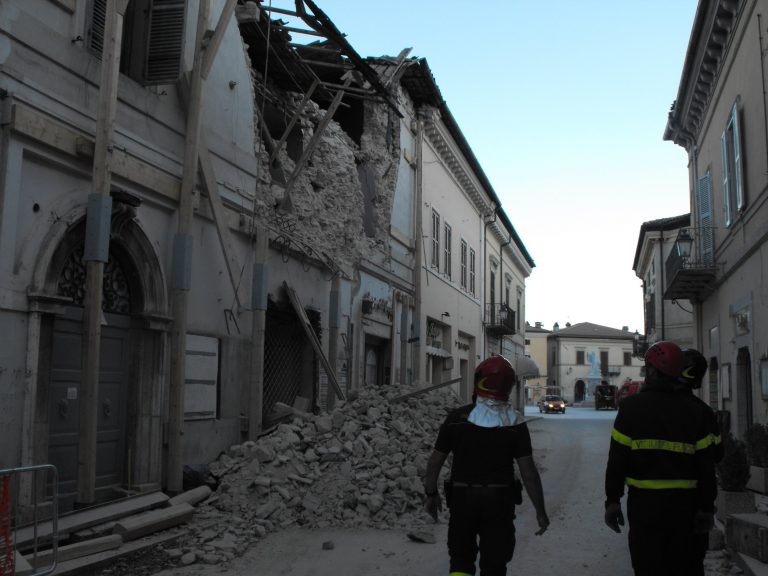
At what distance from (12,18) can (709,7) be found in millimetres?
11763

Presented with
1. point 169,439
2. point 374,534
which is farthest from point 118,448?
point 374,534

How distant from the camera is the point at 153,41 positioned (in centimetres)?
873

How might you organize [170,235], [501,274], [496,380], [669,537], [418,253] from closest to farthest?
[669,537], [496,380], [170,235], [418,253], [501,274]

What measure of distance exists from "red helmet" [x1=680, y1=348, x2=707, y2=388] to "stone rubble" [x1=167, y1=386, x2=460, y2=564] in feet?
12.4

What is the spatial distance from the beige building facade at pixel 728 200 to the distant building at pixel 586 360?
5966 cm

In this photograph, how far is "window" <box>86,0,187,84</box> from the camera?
8.60 metres

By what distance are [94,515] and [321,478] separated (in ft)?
8.55

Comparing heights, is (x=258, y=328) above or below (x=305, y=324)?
below

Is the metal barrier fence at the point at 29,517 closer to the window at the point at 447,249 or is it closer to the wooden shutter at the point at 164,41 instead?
the wooden shutter at the point at 164,41

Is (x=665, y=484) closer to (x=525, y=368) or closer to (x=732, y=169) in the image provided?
(x=732, y=169)

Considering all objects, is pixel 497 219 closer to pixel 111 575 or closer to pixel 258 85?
pixel 258 85

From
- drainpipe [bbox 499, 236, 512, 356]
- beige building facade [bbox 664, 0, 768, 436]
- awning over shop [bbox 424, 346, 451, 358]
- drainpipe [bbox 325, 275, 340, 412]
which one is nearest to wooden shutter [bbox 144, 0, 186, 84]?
drainpipe [bbox 325, 275, 340, 412]

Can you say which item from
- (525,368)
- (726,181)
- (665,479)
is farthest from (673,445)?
(525,368)

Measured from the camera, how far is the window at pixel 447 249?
2272cm
